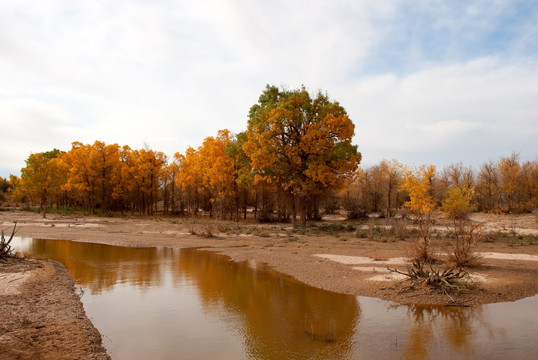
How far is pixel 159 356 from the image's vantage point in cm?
609

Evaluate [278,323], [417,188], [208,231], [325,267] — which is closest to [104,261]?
[208,231]

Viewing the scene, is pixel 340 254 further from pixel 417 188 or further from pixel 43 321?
pixel 417 188

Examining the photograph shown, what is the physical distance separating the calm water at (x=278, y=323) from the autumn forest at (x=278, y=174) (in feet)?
45.2

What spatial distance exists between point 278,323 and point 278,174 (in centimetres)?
1789

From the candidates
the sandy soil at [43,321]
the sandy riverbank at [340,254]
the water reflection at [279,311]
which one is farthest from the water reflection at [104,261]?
the sandy riverbank at [340,254]

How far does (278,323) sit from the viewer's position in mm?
7594

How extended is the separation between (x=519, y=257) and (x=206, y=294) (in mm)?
12371

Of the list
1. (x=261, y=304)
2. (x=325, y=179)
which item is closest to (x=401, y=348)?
(x=261, y=304)

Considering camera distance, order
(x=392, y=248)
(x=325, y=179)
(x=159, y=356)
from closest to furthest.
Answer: (x=159, y=356), (x=392, y=248), (x=325, y=179)

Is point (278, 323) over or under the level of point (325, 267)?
under

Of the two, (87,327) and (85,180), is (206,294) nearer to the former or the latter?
(87,327)

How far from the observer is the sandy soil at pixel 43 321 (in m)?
5.79

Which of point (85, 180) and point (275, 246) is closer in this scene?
point (275, 246)

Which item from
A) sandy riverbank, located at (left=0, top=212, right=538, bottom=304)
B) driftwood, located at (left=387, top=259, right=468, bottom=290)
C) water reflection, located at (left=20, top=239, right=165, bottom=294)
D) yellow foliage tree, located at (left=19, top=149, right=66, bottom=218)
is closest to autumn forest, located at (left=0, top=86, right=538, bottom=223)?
yellow foliage tree, located at (left=19, top=149, right=66, bottom=218)
